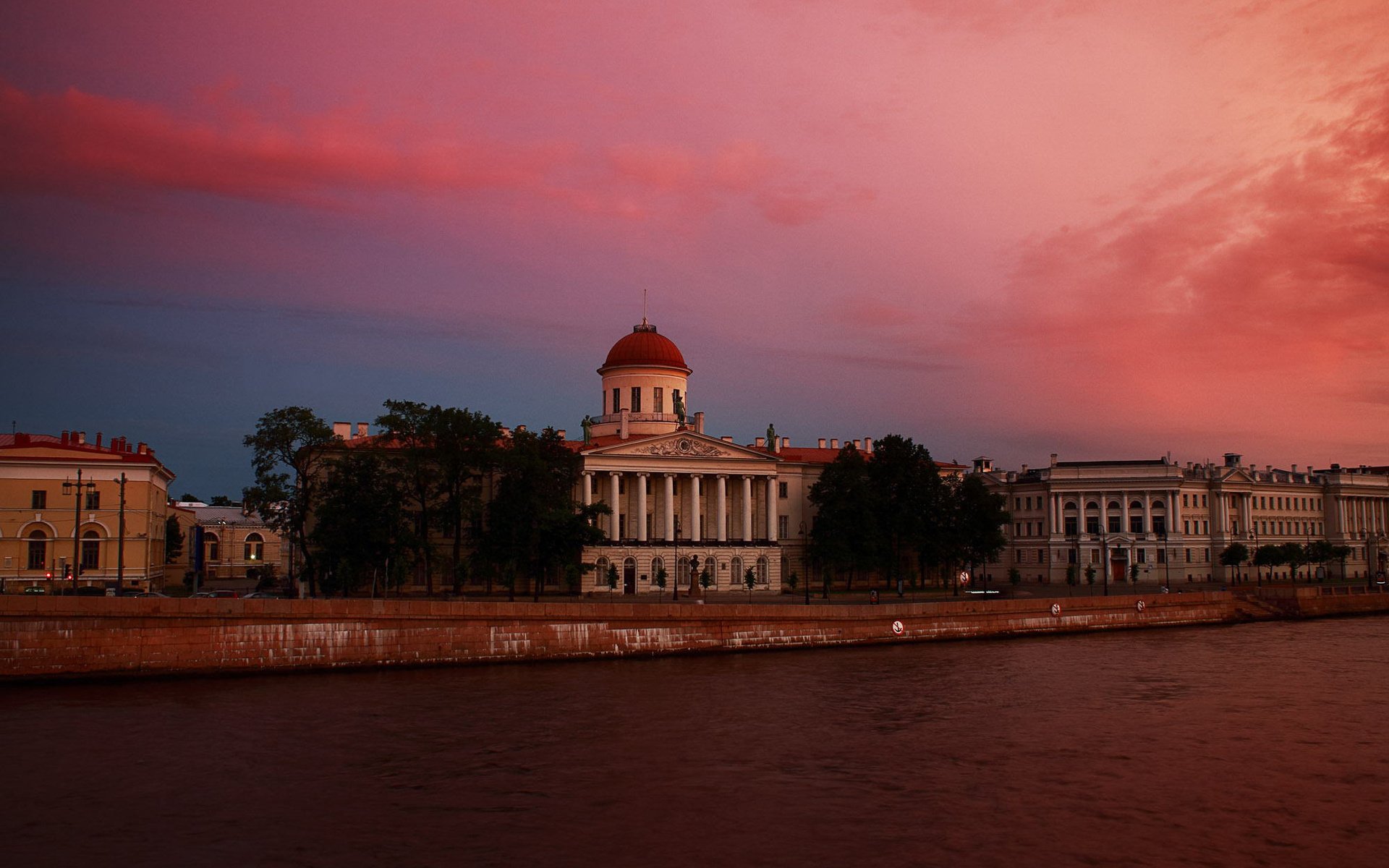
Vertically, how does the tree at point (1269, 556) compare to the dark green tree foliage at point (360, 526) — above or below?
below

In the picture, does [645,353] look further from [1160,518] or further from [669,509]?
[1160,518]

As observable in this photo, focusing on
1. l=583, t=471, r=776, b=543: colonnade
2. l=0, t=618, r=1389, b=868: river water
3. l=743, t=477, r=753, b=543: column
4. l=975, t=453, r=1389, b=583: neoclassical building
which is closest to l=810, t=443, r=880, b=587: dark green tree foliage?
l=743, t=477, r=753, b=543: column

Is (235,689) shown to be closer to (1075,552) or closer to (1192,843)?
(1192,843)

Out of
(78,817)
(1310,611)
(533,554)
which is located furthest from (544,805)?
(1310,611)

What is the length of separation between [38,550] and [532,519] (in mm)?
23335

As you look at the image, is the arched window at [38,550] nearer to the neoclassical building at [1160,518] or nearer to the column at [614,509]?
the column at [614,509]

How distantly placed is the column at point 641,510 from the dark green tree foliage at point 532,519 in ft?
23.7

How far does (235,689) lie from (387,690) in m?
4.20

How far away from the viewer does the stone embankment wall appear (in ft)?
110

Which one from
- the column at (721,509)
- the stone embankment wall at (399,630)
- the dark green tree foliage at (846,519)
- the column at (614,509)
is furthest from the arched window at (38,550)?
the dark green tree foliage at (846,519)

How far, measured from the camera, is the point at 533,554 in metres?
60.9

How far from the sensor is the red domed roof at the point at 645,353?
79.9 meters

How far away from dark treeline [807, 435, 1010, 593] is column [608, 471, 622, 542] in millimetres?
12062

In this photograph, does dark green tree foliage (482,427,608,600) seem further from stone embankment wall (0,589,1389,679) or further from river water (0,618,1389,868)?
river water (0,618,1389,868)
